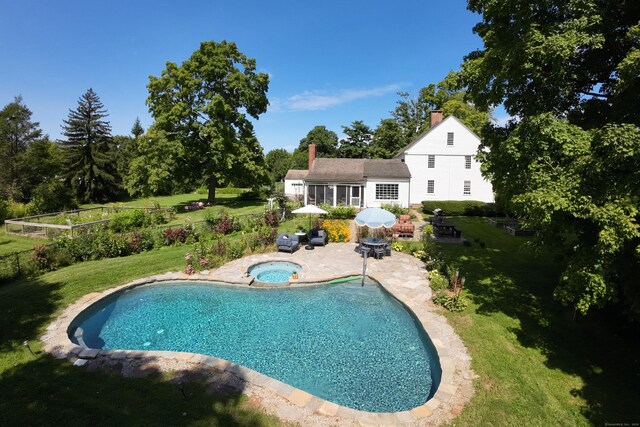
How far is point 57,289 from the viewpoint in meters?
11.3

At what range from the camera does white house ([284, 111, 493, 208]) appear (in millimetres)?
31172

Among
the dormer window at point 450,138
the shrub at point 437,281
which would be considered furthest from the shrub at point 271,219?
the dormer window at point 450,138

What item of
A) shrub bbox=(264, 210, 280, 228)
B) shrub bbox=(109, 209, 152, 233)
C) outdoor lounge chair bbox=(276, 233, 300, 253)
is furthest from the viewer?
shrub bbox=(264, 210, 280, 228)

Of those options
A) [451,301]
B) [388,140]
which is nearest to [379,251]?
[451,301]

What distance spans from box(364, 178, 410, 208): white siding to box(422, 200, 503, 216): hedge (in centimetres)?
246

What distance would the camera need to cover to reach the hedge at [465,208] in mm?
27962

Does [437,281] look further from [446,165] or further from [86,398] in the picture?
[446,165]

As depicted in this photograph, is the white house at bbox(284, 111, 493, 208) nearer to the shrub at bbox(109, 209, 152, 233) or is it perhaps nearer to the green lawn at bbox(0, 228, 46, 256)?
the shrub at bbox(109, 209, 152, 233)

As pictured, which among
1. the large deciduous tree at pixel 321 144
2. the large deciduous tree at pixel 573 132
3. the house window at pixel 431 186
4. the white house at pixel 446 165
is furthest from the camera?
the large deciduous tree at pixel 321 144

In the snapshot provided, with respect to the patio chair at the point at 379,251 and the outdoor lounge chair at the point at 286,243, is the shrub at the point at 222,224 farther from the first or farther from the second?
the patio chair at the point at 379,251

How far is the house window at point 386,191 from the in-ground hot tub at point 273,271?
A: 1829 centimetres

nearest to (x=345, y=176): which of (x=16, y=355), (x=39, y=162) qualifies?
(x=16, y=355)

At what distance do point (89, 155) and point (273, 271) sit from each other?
139ft

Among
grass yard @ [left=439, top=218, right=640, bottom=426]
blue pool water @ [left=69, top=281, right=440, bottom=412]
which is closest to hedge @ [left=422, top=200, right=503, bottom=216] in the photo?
grass yard @ [left=439, top=218, right=640, bottom=426]
